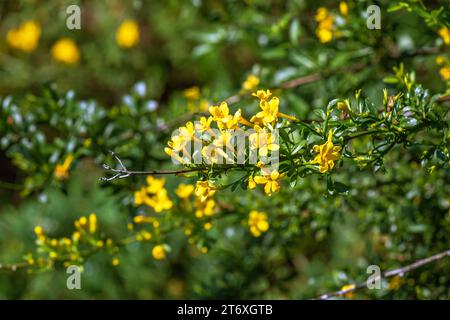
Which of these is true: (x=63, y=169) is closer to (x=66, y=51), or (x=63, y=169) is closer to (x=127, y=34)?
(x=127, y=34)

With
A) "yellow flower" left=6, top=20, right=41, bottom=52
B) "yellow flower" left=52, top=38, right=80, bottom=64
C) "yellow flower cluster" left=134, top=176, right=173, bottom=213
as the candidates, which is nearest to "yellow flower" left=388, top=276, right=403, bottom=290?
"yellow flower cluster" left=134, top=176, right=173, bottom=213

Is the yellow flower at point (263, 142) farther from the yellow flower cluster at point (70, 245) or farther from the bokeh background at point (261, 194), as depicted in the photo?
the yellow flower cluster at point (70, 245)

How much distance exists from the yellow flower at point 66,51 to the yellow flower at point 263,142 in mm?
4046

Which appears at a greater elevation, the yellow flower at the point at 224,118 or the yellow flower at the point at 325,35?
the yellow flower at the point at 325,35

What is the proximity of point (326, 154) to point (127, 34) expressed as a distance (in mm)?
3691

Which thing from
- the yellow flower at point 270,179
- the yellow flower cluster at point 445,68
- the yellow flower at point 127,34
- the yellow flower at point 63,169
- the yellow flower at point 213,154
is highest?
the yellow flower at point 127,34

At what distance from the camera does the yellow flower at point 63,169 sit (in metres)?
2.66

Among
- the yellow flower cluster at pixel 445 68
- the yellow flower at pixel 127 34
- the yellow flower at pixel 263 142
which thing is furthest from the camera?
the yellow flower at pixel 127 34

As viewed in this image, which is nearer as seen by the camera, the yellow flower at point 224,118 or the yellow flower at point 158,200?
the yellow flower at point 224,118

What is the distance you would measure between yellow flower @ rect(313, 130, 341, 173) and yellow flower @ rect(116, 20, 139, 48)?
3.66 meters

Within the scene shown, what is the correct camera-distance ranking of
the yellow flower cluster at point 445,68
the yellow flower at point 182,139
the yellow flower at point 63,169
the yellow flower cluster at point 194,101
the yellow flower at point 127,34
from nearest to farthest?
the yellow flower at point 182,139 < the yellow flower cluster at point 445,68 < the yellow flower at point 63,169 < the yellow flower cluster at point 194,101 < the yellow flower at point 127,34

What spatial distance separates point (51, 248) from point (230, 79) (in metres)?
2.69

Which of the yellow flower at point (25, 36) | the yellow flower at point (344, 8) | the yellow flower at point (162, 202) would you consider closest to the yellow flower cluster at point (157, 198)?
the yellow flower at point (162, 202)
